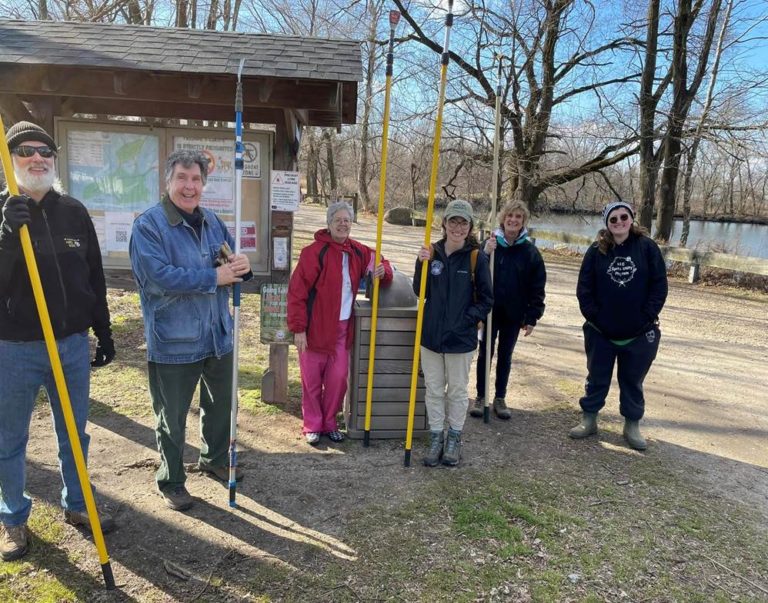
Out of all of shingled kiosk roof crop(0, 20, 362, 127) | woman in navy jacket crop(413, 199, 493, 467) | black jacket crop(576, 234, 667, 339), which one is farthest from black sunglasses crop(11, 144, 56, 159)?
black jacket crop(576, 234, 667, 339)

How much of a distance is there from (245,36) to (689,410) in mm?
5089

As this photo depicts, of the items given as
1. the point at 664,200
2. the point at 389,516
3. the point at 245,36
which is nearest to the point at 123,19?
the point at 245,36

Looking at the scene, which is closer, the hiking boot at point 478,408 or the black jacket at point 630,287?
the black jacket at point 630,287

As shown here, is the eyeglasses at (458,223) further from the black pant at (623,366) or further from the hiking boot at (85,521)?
the hiking boot at (85,521)

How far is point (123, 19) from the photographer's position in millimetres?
15203

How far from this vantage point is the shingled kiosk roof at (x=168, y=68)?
372 cm

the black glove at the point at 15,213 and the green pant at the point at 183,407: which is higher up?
the black glove at the point at 15,213

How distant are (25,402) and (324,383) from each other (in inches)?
75.9

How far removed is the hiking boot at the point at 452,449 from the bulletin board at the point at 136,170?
6.97ft

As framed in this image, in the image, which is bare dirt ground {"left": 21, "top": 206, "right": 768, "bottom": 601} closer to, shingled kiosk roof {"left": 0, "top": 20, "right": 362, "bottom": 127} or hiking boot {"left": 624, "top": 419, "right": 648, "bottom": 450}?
hiking boot {"left": 624, "top": 419, "right": 648, "bottom": 450}

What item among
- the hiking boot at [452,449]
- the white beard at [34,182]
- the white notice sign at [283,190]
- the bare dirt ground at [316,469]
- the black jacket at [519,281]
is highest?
the white notice sign at [283,190]

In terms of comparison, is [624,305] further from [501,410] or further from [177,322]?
[177,322]

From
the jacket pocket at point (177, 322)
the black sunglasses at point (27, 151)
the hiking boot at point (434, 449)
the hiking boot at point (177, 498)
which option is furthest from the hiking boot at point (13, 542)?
the hiking boot at point (434, 449)

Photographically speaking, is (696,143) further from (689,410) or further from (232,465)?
(232,465)
